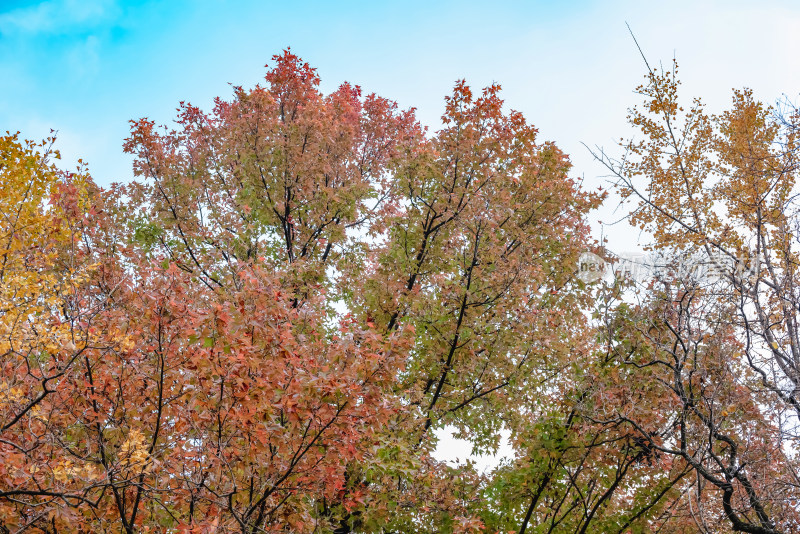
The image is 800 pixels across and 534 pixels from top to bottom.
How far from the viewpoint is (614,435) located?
7.66 m

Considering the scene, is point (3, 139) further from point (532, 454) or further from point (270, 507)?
point (532, 454)

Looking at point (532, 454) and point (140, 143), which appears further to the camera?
point (140, 143)

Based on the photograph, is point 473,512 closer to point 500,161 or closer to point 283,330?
point 283,330

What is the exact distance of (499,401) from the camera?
8555 millimetres

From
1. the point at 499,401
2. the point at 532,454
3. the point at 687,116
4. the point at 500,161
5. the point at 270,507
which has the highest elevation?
the point at 687,116

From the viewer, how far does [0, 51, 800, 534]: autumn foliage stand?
504 centimetres

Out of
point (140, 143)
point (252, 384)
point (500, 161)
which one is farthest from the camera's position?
point (140, 143)

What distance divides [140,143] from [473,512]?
925cm

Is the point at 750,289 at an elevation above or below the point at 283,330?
above

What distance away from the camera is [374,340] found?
5352 millimetres

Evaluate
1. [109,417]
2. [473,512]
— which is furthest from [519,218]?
[109,417]

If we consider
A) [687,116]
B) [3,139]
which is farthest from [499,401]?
[3,139]

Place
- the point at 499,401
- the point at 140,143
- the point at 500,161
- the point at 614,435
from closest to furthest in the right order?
the point at 614,435 → the point at 499,401 → the point at 500,161 → the point at 140,143

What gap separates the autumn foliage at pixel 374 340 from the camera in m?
5.04
